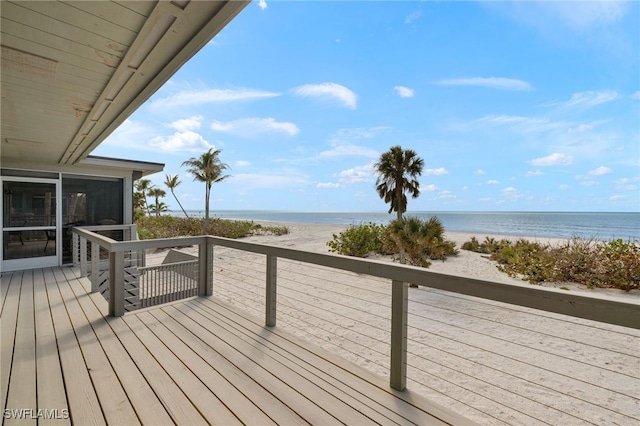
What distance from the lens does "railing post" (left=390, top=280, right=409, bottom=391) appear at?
1854 mm

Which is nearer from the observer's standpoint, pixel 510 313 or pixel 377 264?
pixel 377 264

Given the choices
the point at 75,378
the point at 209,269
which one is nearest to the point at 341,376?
the point at 75,378

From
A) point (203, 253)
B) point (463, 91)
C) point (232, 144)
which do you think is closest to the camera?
point (203, 253)

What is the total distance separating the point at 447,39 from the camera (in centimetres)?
833

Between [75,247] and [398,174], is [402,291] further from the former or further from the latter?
[398,174]

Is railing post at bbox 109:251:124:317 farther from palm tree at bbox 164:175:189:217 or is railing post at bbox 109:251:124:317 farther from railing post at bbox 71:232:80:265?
palm tree at bbox 164:175:189:217

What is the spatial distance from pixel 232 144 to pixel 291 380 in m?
19.9

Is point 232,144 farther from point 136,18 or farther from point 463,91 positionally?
point 136,18

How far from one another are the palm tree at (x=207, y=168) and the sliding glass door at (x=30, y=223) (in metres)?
13.2

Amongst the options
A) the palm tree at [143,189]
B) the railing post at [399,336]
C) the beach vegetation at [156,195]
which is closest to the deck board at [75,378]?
the railing post at [399,336]

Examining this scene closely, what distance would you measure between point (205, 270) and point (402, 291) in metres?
2.88

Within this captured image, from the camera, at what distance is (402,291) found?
186 cm

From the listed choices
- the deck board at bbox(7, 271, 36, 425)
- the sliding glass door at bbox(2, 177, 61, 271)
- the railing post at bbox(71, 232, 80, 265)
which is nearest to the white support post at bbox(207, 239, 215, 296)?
the deck board at bbox(7, 271, 36, 425)

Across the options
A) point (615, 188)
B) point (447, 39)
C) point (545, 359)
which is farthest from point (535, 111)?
point (545, 359)
